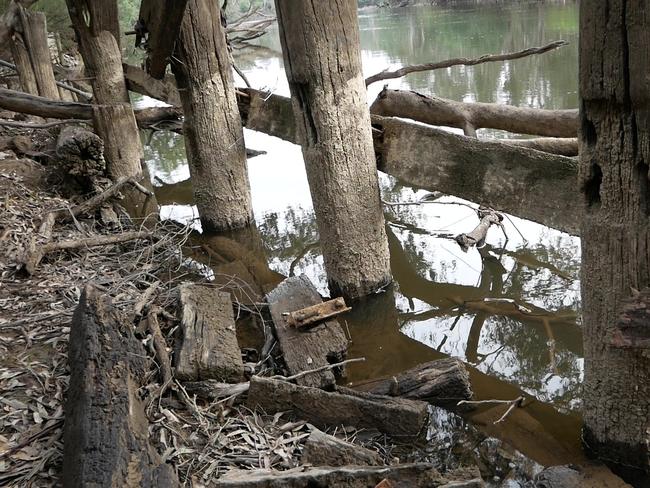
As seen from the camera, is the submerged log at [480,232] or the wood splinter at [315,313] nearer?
the wood splinter at [315,313]

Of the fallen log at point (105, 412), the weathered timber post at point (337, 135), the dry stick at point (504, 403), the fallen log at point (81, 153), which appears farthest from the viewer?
the fallen log at point (81, 153)

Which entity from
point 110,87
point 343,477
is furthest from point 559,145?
point 110,87

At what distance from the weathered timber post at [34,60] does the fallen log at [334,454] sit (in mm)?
7995

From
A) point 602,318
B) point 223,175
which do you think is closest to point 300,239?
point 223,175

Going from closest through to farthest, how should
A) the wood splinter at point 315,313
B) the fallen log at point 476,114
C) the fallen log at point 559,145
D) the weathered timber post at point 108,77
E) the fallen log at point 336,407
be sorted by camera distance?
the fallen log at point 336,407 → the wood splinter at point 315,313 → the fallen log at point 559,145 → the fallen log at point 476,114 → the weathered timber post at point 108,77

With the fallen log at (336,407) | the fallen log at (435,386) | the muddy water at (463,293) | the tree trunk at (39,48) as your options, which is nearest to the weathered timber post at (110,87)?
the muddy water at (463,293)

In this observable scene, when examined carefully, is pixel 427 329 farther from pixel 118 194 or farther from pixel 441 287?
pixel 118 194

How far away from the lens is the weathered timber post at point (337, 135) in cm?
423

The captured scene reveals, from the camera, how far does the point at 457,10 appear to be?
101 feet

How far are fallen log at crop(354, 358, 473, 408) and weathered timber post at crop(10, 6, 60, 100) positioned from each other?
25.2 ft

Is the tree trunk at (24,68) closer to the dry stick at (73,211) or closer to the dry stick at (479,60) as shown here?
the dry stick at (73,211)

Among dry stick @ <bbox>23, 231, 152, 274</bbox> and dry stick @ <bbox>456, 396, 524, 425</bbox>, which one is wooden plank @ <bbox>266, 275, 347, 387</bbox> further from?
dry stick @ <bbox>23, 231, 152, 274</bbox>

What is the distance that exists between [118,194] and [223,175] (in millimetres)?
1734

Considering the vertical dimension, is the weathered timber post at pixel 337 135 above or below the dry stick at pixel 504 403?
above
